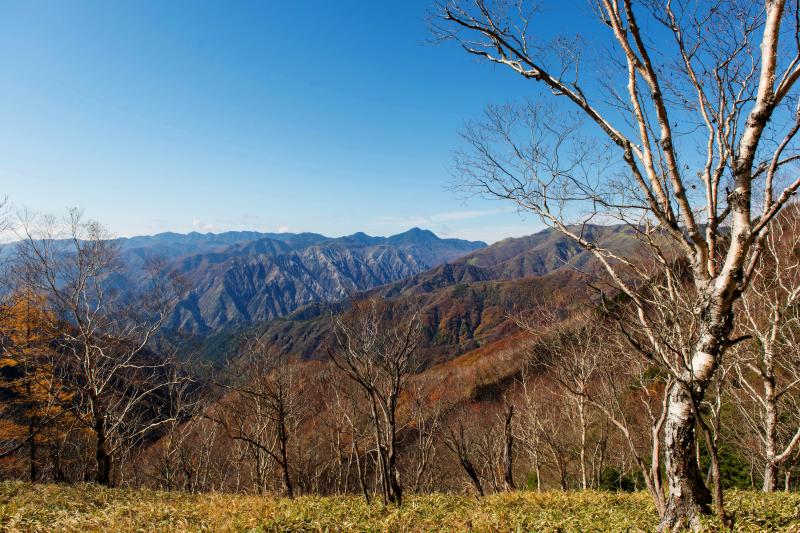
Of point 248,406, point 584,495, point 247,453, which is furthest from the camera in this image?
point 247,453

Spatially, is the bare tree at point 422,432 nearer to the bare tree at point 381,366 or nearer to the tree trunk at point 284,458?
the tree trunk at point 284,458

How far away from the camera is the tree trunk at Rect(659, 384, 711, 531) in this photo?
4.09 meters

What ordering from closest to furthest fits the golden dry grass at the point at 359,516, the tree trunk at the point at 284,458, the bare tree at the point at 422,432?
the golden dry grass at the point at 359,516
the tree trunk at the point at 284,458
the bare tree at the point at 422,432

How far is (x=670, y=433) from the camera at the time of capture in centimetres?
416

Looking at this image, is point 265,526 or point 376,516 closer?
point 265,526

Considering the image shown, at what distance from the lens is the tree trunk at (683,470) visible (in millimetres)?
4090

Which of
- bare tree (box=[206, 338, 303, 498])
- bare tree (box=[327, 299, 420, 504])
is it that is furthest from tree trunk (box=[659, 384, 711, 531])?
bare tree (box=[206, 338, 303, 498])

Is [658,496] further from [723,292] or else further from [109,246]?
[109,246]

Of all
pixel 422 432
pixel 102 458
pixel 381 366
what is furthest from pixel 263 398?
pixel 102 458

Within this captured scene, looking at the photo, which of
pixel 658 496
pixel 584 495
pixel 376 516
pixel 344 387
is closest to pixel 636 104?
pixel 658 496

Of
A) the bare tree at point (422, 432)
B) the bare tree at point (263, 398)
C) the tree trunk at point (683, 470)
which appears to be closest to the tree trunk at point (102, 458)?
the bare tree at point (263, 398)

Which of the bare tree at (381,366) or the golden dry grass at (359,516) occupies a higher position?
the bare tree at (381,366)

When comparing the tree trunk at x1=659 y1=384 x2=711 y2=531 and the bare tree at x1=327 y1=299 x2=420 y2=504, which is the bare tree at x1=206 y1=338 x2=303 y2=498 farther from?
the tree trunk at x1=659 y1=384 x2=711 y2=531

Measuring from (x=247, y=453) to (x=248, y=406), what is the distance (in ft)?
20.6
